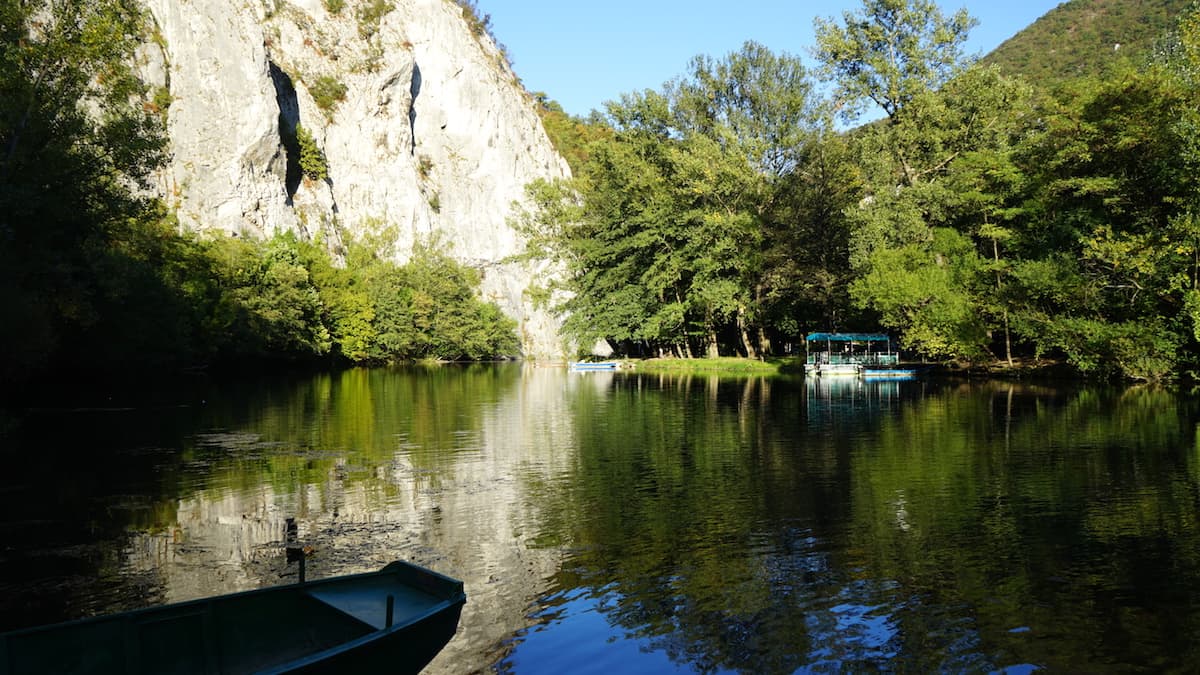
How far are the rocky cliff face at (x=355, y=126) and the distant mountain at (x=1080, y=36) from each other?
66.0 meters

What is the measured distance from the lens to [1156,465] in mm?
19312

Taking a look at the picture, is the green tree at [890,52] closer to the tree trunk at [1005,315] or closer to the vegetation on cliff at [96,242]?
the tree trunk at [1005,315]

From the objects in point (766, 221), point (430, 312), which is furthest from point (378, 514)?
point (430, 312)

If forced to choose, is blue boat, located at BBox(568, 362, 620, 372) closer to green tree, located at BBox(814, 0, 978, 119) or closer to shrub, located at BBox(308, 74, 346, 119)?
green tree, located at BBox(814, 0, 978, 119)

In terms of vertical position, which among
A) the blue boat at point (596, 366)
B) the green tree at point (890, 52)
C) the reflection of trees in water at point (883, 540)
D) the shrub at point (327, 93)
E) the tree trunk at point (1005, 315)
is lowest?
the reflection of trees in water at point (883, 540)

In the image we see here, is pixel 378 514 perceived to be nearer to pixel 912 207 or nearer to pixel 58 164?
pixel 58 164

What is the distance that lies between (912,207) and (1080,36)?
69.8 meters

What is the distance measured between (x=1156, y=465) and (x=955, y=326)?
3492 centimetres

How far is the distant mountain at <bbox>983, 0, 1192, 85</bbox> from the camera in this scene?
86500 mm

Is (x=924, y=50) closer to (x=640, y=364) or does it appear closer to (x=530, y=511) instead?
(x=640, y=364)

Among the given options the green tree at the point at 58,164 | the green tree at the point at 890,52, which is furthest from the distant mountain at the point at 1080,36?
the green tree at the point at 58,164

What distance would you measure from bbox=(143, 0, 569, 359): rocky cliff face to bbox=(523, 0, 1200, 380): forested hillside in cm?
4103

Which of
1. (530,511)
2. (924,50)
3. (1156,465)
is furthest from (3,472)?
(924,50)

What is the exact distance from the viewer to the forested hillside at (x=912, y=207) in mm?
40875
